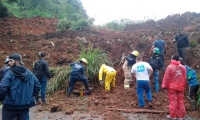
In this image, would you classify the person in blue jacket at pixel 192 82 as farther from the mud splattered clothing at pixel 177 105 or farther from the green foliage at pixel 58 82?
the green foliage at pixel 58 82

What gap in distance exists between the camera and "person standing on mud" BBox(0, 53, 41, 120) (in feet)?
13.8

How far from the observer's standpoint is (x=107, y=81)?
894 cm

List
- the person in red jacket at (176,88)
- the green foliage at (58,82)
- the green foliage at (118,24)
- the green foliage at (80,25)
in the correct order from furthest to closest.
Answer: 1. the green foliage at (118,24)
2. the green foliage at (80,25)
3. the green foliage at (58,82)
4. the person in red jacket at (176,88)

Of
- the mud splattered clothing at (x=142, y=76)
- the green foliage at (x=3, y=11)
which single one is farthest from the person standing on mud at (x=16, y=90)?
the green foliage at (x=3, y=11)

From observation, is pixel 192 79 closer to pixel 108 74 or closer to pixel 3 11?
pixel 108 74

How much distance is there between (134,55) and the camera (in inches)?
352

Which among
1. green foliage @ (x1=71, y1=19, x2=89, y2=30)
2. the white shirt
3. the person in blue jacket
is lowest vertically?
the person in blue jacket

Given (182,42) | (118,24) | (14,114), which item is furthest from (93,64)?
(118,24)

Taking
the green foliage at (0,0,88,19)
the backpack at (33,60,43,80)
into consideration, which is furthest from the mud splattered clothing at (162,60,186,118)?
the green foliage at (0,0,88,19)

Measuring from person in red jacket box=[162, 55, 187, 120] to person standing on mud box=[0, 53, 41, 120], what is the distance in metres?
3.75

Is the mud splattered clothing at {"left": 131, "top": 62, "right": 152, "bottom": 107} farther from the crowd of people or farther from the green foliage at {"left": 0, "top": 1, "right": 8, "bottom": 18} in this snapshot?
the green foliage at {"left": 0, "top": 1, "right": 8, "bottom": 18}

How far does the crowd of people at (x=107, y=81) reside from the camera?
4.27 meters

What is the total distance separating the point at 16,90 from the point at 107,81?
5029 mm

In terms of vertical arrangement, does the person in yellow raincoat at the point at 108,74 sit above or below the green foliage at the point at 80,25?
below
